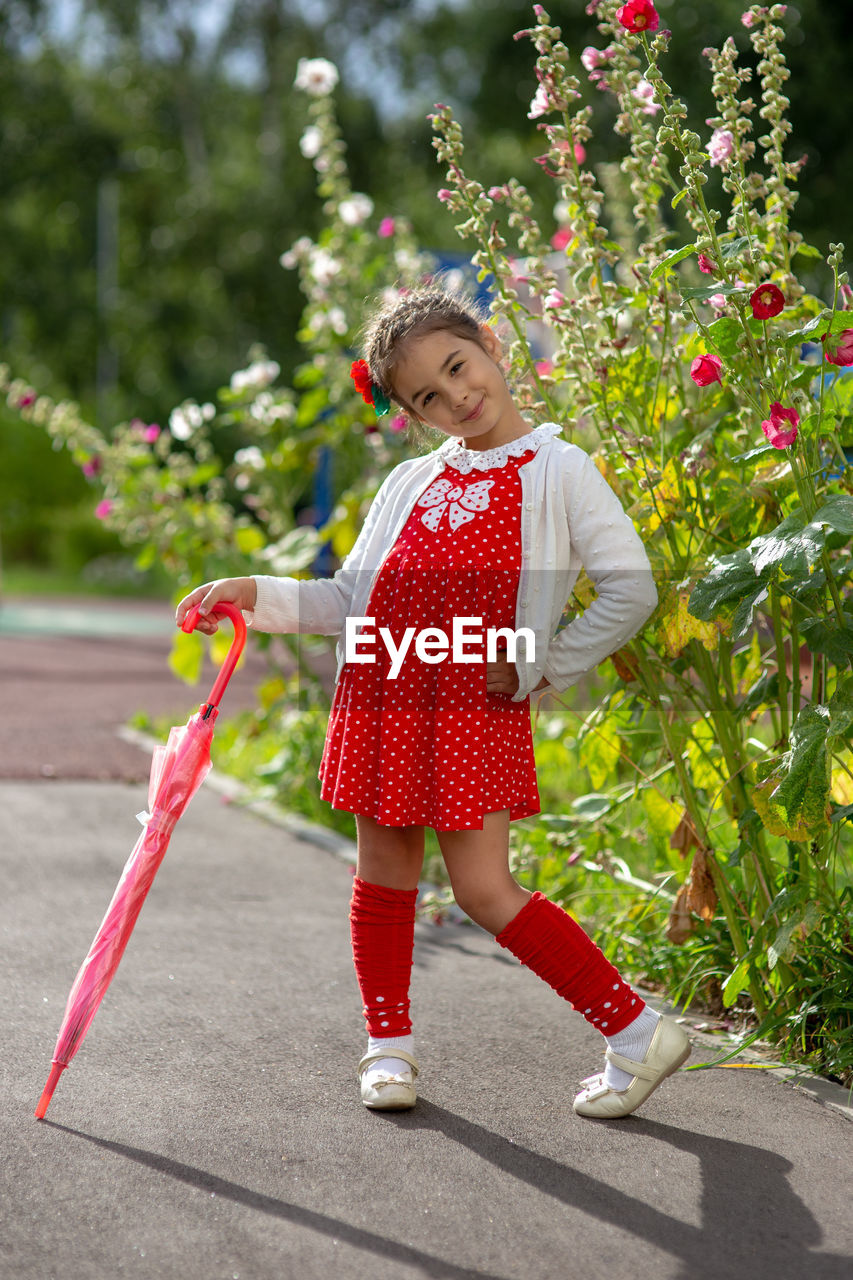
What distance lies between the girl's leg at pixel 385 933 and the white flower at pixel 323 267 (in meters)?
3.51

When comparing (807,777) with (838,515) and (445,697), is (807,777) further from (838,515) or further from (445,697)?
(445,697)

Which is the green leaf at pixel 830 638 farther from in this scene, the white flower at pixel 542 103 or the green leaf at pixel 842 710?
the white flower at pixel 542 103

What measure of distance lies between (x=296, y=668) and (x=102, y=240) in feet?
93.7

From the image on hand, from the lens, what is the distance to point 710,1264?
7.30ft

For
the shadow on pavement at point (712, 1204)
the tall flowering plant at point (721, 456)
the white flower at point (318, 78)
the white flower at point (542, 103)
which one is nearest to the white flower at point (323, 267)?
the white flower at point (318, 78)

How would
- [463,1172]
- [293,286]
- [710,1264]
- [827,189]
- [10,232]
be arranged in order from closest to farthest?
[710,1264] → [463,1172] → [827,189] → [293,286] → [10,232]

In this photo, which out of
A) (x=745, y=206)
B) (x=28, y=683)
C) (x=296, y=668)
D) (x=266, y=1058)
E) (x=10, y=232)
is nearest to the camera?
(x=745, y=206)

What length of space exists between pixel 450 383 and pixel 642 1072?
4.49 feet

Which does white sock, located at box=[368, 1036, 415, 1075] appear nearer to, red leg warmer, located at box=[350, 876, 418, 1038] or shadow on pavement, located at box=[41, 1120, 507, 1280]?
red leg warmer, located at box=[350, 876, 418, 1038]

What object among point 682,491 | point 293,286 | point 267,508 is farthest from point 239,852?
point 293,286

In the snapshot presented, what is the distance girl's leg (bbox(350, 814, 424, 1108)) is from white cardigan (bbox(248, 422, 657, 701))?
379 millimetres

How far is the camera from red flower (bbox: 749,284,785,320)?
8.58 feet

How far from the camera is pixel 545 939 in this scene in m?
2.78

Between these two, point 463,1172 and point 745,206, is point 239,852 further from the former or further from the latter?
point 745,206
